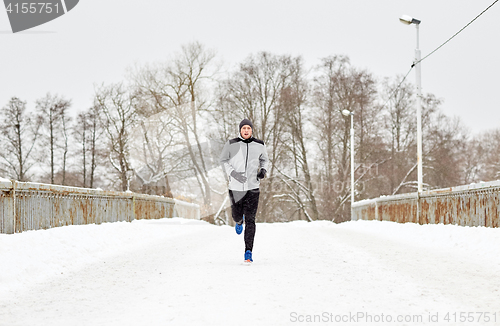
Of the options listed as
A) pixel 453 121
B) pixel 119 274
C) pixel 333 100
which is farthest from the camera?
pixel 453 121

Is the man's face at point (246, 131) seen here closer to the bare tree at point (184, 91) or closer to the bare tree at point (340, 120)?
the bare tree at point (184, 91)

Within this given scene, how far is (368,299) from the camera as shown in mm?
4555

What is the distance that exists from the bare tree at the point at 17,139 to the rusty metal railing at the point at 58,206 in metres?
23.4

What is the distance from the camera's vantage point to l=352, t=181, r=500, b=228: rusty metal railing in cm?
999

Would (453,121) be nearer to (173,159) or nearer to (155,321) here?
(173,159)

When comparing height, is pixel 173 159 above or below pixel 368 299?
above

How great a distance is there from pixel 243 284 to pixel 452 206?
836 cm

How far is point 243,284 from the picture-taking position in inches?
208

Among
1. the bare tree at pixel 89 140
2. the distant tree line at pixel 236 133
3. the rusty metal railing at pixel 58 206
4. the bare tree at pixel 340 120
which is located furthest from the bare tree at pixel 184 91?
the rusty metal railing at pixel 58 206

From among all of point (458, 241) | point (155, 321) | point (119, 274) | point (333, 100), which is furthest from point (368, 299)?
point (333, 100)

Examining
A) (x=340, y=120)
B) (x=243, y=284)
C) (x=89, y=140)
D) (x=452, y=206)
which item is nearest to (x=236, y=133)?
(x=340, y=120)

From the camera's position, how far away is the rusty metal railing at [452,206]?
9.99m

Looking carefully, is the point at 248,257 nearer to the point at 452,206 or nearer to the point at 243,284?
the point at 243,284

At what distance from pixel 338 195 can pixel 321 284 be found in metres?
34.5
